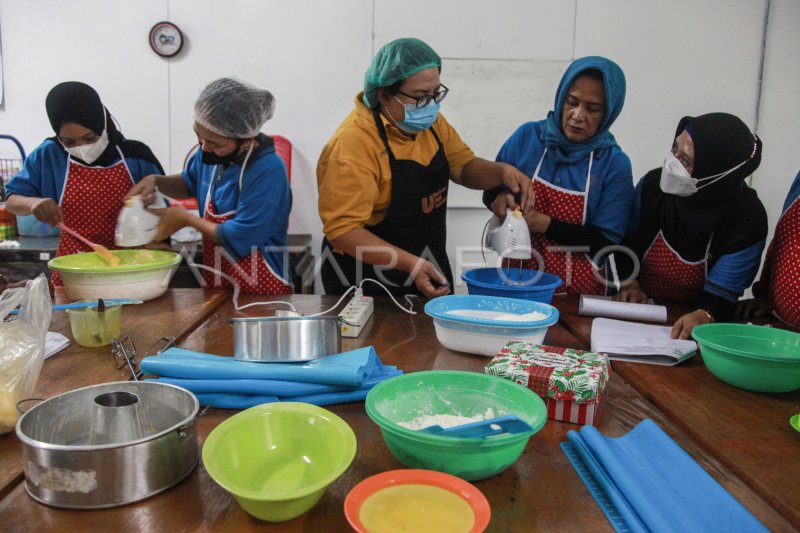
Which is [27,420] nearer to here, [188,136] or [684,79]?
[188,136]

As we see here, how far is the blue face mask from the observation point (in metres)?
1.92

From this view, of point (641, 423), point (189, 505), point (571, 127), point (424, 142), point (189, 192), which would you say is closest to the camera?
point (189, 505)

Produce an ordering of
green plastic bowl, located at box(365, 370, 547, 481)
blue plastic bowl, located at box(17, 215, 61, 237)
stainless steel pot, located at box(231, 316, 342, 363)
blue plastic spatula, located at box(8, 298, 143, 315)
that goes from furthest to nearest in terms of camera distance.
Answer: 1. blue plastic bowl, located at box(17, 215, 61, 237)
2. blue plastic spatula, located at box(8, 298, 143, 315)
3. stainless steel pot, located at box(231, 316, 342, 363)
4. green plastic bowl, located at box(365, 370, 547, 481)

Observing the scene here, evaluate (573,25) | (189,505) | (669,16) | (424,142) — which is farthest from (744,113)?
(189,505)

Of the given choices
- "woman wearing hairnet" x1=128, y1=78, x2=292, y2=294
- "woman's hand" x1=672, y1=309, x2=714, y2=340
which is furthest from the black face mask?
"woman's hand" x1=672, y1=309, x2=714, y2=340

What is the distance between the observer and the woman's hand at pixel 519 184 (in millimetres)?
2006

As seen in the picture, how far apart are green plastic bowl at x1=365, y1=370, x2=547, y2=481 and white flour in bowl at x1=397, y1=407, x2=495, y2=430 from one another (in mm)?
16

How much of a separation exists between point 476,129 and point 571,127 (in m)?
1.86

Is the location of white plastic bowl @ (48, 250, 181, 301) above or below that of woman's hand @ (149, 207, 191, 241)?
below

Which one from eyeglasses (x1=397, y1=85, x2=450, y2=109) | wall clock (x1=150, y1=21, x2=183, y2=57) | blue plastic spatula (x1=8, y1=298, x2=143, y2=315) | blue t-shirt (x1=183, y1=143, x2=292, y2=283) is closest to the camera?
blue plastic spatula (x1=8, y1=298, x2=143, y2=315)

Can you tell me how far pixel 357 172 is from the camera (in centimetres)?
187

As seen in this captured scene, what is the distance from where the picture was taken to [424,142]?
2137mm

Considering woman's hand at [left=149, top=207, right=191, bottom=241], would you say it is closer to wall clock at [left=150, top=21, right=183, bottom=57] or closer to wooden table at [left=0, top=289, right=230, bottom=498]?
wooden table at [left=0, top=289, right=230, bottom=498]

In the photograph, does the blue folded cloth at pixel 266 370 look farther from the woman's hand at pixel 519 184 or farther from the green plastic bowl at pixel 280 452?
the woman's hand at pixel 519 184
